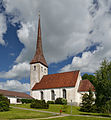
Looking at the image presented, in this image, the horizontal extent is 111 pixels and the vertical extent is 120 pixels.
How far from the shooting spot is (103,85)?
21.0 m

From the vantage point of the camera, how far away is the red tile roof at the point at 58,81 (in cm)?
3909

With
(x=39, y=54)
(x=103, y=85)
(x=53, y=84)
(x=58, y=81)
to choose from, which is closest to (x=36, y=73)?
(x=39, y=54)

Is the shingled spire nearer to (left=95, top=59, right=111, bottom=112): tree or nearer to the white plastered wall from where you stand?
the white plastered wall

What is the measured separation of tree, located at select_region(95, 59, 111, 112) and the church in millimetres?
11982

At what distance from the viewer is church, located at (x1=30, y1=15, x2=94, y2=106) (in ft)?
122

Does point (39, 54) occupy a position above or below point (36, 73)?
above

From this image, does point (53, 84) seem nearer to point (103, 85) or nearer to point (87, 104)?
point (87, 104)

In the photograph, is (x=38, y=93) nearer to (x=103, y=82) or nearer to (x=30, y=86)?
(x=30, y=86)

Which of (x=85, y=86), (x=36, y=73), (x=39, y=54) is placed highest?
(x=39, y=54)

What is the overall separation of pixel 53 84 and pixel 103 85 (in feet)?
73.9

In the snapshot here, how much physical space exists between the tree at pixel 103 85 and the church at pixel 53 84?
12.0 metres

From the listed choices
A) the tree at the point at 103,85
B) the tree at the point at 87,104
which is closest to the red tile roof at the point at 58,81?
the tree at the point at 87,104

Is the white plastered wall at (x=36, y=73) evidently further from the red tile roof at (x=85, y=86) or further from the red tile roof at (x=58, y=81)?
the red tile roof at (x=85, y=86)

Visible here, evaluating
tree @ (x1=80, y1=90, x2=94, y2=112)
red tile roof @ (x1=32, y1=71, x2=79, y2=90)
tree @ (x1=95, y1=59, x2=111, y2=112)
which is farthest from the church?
tree @ (x1=95, y1=59, x2=111, y2=112)
